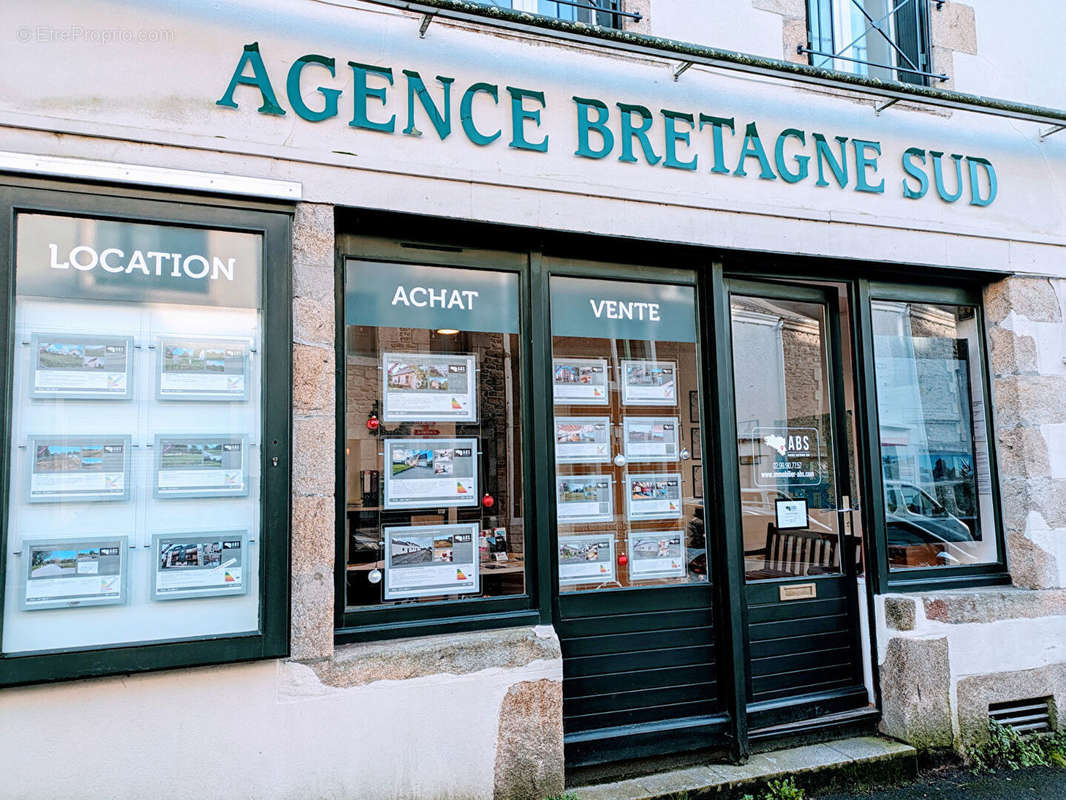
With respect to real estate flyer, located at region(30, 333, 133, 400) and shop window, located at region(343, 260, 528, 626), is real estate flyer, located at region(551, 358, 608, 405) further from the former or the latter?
real estate flyer, located at region(30, 333, 133, 400)

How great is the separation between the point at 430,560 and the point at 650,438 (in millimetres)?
1410

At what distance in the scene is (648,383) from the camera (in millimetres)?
4270

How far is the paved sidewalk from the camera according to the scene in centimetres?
388

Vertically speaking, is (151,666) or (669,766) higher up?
(151,666)

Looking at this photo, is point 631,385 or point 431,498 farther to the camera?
point 631,385

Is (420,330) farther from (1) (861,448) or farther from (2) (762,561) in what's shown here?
(1) (861,448)

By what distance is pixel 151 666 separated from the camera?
2.99 m

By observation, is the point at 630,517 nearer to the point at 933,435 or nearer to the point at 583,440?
the point at 583,440

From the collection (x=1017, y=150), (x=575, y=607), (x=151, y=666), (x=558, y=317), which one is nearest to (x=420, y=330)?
(x=558, y=317)

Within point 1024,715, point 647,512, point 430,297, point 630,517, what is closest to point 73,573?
point 430,297

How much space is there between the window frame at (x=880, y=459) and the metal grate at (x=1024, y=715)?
699 mm

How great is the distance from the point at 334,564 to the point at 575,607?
1.25 meters

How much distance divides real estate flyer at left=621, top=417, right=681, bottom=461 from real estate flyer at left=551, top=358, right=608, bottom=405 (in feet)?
0.73

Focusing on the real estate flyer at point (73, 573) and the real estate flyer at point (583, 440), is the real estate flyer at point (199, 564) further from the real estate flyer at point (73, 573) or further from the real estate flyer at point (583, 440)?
the real estate flyer at point (583, 440)
